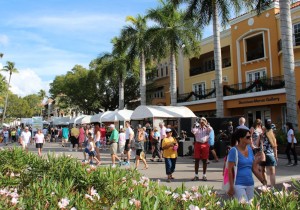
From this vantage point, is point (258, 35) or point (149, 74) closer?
point (258, 35)

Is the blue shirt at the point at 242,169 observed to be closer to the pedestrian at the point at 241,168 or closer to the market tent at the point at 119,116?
the pedestrian at the point at 241,168

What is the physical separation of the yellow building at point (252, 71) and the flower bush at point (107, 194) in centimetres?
2051

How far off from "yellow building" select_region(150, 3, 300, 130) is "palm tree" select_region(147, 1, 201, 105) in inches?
184

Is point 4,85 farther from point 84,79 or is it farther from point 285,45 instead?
point 285,45

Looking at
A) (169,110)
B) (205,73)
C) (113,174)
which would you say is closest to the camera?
(113,174)

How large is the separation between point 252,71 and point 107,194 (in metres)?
27.2

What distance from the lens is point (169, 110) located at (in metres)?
21.5

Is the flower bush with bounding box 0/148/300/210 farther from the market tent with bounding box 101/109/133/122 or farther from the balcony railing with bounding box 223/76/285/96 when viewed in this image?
the balcony railing with bounding box 223/76/285/96

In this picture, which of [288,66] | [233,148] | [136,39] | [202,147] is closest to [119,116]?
[136,39]

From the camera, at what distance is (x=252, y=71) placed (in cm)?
2958

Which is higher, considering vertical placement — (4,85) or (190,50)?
(190,50)

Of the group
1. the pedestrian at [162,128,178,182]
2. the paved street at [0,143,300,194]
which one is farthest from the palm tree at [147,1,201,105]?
the pedestrian at [162,128,178,182]

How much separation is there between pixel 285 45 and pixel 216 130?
5.57m

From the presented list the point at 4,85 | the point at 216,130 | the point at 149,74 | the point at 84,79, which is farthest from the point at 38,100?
the point at 216,130
